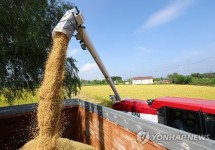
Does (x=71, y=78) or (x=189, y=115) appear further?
(x=71, y=78)

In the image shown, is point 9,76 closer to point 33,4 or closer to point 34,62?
point 34,62

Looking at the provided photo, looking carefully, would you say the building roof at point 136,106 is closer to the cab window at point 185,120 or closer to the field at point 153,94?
the cab window at point 185,120

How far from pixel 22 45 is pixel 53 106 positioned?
13.1 ft

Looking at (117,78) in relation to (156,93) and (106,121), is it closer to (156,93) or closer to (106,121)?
(156,93)

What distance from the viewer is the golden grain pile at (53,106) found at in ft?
9.87

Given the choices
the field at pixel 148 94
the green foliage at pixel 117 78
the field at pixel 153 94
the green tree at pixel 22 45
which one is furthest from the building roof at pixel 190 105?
the green foliage at pixel 117 78

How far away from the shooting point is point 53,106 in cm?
320

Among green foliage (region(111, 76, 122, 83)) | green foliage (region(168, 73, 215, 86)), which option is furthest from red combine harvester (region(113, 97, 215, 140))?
green foliage (region(111, 76, 122, 83))

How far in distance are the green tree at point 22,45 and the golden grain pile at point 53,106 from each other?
3216mm

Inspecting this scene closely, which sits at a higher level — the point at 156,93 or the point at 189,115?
the point at 189,115

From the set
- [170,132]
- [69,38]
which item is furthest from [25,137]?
[170,132]

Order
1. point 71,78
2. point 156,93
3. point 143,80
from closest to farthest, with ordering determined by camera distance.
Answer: point 71,78, point 156,93, point 143,80

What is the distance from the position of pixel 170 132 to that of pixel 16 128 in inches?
130

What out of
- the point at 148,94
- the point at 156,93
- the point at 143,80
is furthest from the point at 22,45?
the point at 143,80
